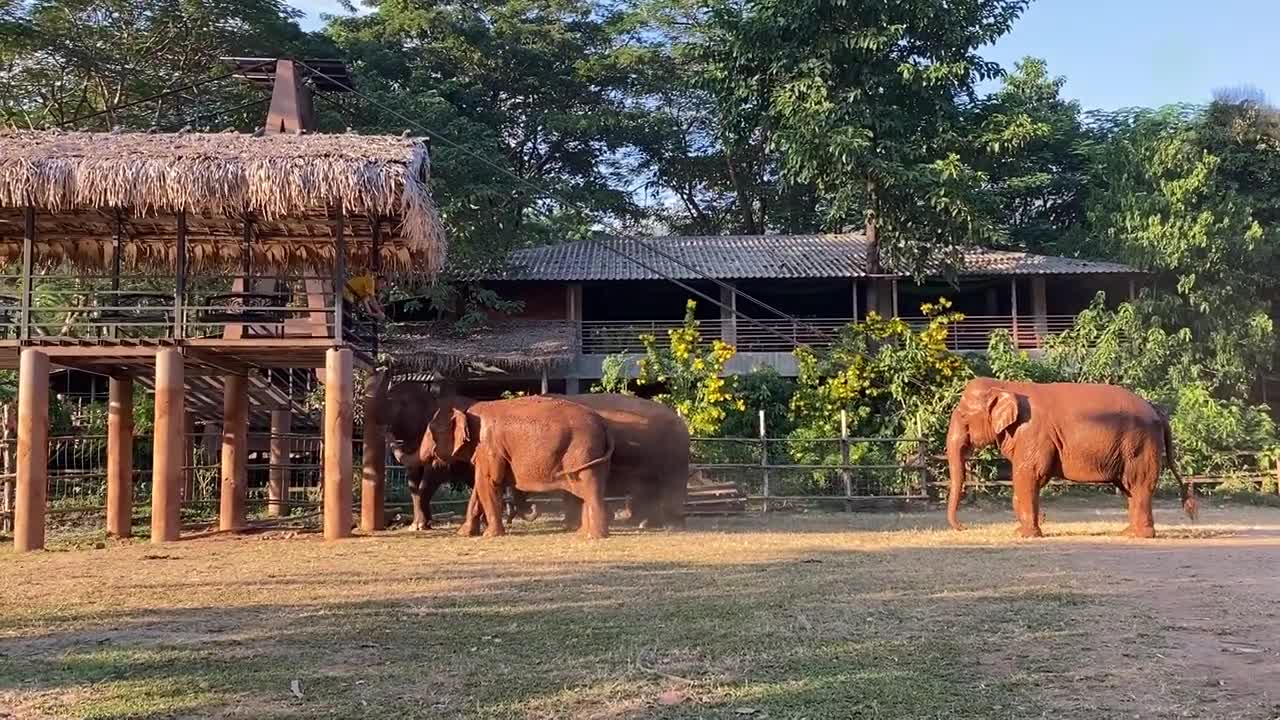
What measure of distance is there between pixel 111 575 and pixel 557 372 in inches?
626

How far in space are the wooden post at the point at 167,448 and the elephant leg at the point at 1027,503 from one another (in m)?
9.18

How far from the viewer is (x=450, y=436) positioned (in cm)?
1279

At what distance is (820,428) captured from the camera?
20.5 m

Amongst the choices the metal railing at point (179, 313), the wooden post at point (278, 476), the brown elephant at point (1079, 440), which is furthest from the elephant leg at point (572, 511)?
the brown elephant at point (1079, 440)

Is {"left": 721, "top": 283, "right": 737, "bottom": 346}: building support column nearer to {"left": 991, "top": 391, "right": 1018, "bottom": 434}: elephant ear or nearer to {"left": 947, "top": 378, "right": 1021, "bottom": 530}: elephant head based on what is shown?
{"left": 947, "top": 378, "right": 1021, "bottom": 530}: elephant head

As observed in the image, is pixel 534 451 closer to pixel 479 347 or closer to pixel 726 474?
pixel 726 474

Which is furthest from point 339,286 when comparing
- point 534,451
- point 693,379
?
point 693,379

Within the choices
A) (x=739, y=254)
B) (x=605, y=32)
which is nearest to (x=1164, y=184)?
(x=739, y=254)

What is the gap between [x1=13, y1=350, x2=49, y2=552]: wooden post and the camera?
37.1 feet

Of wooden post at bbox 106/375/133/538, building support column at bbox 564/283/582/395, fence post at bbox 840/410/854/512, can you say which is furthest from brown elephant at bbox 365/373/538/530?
building support column at bbox 564/283/582/395

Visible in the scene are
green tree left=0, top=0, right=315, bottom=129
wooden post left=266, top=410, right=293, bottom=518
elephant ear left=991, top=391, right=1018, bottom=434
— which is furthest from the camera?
green tree left=0, top=0, right=315, bottom=129

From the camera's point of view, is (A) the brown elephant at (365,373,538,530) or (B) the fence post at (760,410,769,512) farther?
(B) the fence post at (760,410,769,512)

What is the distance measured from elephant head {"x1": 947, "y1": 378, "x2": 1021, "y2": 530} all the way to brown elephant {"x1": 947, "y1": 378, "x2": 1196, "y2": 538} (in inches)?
0.6

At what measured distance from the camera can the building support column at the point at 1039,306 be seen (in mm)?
25391
